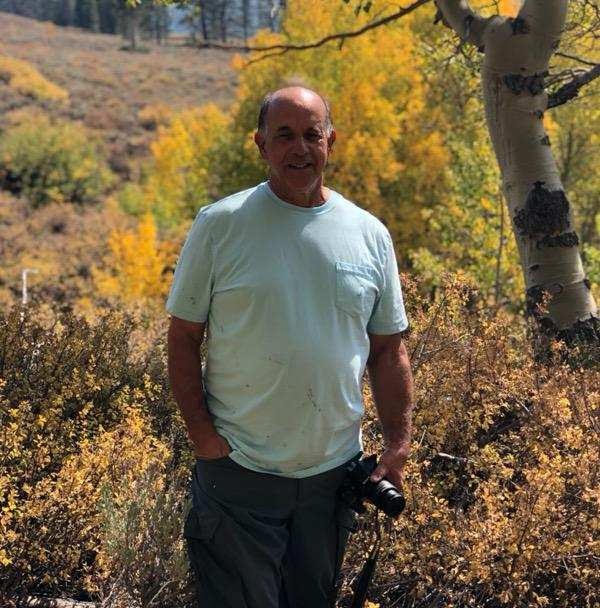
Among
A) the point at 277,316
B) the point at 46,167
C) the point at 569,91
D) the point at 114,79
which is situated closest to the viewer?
the point at 277,316

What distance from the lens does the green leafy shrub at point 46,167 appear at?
104 ft

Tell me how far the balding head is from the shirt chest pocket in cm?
41

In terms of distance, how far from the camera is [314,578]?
7.34ft

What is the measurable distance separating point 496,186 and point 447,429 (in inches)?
351

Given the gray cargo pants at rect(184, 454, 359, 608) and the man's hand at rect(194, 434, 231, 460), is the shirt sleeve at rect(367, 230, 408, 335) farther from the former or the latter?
the man's hand at rect(194, 434, 231, 460)

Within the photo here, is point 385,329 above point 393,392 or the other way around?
above

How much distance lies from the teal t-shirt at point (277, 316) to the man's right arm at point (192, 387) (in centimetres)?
4

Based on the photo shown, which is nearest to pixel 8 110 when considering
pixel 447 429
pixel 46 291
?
pixel 46 291

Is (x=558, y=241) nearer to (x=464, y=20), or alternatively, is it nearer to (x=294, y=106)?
(x=464, y=20)

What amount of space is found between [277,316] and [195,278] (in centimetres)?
25

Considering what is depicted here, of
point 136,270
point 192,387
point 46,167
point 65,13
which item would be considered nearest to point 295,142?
point 192,387

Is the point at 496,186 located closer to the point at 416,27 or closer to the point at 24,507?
the point at 416,27

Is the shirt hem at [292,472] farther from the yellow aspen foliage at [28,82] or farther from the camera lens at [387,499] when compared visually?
the yellow aspen foliage at [28,82]

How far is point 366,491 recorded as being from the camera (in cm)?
221
